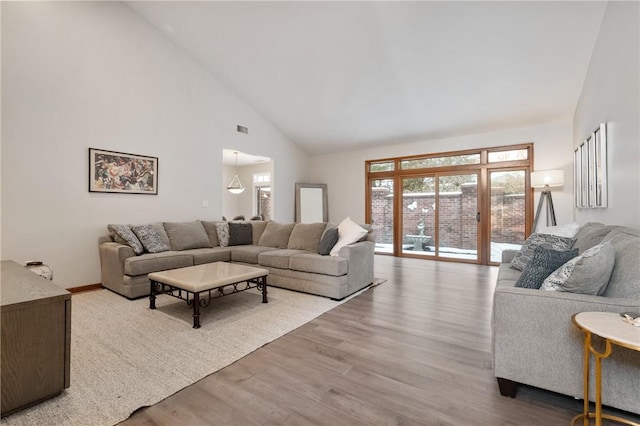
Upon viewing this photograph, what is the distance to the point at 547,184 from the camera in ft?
16.0

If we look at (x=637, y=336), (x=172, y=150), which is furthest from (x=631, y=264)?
(x=172, y=150)

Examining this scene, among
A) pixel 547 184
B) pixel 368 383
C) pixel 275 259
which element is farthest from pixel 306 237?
pixel 547 184

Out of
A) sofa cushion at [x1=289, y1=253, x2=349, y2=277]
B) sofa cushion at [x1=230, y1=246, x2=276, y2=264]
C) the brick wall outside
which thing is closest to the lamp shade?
the brick wall outside

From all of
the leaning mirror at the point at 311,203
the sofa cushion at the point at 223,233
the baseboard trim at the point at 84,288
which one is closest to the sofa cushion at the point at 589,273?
the sofa cushion at the point at 223,233

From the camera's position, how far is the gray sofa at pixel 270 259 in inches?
139

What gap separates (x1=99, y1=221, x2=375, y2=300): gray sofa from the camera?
3.53m

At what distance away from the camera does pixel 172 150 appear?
5.06m

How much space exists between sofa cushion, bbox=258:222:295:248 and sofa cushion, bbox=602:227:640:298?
12.4 ft

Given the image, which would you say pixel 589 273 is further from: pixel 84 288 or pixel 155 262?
pixel 84 288

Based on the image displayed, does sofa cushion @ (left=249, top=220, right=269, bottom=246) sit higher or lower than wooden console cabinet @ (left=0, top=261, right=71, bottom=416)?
higher

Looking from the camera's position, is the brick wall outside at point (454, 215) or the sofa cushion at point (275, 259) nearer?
the sofa cushion at point (275, 259)

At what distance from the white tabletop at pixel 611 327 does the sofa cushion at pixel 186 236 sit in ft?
15.0

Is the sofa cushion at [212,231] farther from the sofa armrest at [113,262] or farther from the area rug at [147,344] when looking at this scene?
the area rug at [147,344]

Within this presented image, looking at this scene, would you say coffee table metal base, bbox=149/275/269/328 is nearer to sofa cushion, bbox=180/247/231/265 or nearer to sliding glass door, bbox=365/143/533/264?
sofa cushion, bbox=180/247/231/265
